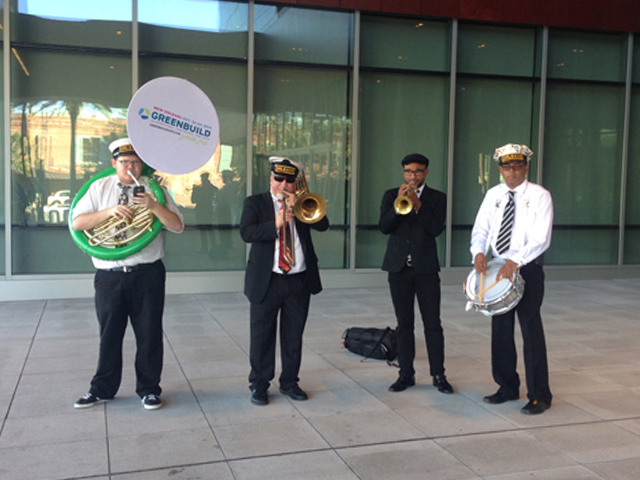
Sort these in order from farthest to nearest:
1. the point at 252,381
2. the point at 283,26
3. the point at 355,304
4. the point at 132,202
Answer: the point at 283,26 < the point at 355,304 < the point at 252,381 < the point at 132,202

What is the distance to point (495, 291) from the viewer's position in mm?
4602

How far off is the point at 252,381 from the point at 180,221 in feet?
4.26

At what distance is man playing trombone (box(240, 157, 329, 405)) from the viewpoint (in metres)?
4.70

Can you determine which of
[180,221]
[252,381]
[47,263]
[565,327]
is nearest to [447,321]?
[565,327]

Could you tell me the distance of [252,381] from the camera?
4.79m

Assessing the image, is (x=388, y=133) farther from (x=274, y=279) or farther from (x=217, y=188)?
(x=274, y=279)

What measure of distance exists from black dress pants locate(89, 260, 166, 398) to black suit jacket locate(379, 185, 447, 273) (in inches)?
68.8

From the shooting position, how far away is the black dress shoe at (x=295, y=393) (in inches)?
190

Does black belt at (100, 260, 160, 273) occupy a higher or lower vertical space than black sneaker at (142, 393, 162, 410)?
higher

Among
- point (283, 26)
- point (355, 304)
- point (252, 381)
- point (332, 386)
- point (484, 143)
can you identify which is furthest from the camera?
point (484, 143)

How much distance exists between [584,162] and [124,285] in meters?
9.96

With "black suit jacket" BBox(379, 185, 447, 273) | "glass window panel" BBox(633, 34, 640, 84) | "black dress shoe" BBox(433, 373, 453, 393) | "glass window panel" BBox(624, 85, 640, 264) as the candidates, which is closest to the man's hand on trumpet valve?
"black suit jacket" BBox(379, 185, 447, 273)

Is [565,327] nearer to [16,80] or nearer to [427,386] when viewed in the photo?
[427,386]

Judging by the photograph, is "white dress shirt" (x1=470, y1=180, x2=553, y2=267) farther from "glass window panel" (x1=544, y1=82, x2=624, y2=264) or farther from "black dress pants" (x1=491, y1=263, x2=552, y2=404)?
"glass window panel" (x1=544, y1=82, x2=624, y2=264)
